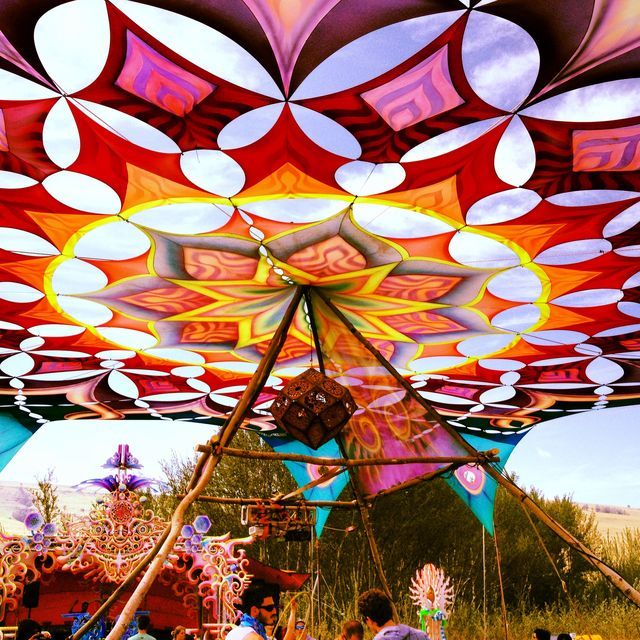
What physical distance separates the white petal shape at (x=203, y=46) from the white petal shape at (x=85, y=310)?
427cm

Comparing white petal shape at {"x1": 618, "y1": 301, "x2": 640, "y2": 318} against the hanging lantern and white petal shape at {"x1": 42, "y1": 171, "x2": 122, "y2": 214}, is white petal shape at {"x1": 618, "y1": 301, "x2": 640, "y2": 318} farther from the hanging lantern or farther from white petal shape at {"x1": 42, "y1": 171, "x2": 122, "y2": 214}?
white petal shape at {"x1": 42, "y1": 171, "x2": 122, "y2": 214}

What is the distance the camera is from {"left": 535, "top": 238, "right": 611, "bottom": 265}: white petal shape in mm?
5898

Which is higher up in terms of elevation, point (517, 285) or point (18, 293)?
point (517, 285)

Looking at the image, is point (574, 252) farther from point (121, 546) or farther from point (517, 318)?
point (121, 546)

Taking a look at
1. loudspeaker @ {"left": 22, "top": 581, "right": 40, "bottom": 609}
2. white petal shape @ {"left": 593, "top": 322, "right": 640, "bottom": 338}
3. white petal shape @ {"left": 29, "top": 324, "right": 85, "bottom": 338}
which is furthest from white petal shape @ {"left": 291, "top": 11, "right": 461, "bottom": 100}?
loudspeaker @ {"left": 22, "top": 581, "right": 40, "bottom": 609}

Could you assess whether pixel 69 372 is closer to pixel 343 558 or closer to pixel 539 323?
pixel 539 323

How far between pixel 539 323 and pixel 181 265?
4.36 m

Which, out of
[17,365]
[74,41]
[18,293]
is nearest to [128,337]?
[18,293]

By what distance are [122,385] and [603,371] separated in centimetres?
763

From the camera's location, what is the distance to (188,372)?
10266mm

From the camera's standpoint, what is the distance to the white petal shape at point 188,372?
→ 1006cm

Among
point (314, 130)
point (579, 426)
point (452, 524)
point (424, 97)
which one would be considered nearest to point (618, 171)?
point (424, 97)

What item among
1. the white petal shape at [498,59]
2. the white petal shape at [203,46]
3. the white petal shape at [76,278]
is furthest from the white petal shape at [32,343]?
the white petal shape at [498,59]

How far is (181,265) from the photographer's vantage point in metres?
6.35
